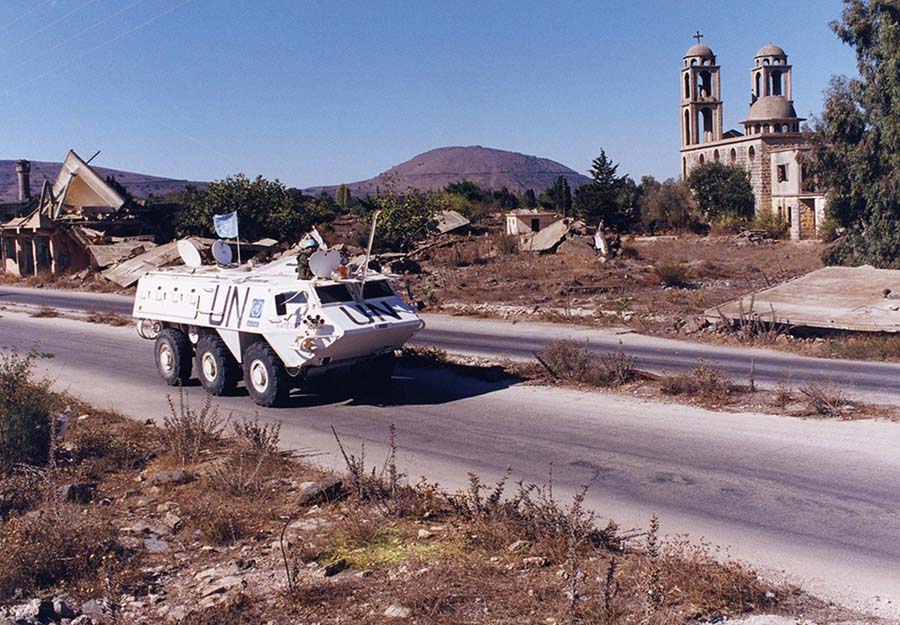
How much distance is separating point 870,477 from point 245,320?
29.6 feet

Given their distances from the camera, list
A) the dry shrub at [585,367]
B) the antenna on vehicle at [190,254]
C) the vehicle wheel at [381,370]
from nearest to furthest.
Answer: the dry shrub at [585,367] → the vehicle wheel at [381,370] → the antenna on vehicle at [190,254]

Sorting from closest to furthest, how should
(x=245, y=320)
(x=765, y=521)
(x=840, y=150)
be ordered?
(x=765, y=521), (x=245, y=320), (x=840, y=150)

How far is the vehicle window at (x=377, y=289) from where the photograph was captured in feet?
47.7

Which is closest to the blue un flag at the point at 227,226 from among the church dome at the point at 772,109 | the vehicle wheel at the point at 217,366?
the vehicle wheel at the point at 217,366

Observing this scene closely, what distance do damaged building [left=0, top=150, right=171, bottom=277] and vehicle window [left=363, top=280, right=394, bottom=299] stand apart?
107 feet

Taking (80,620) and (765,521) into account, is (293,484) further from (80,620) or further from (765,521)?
(765,521)

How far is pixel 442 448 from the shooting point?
11805 millimetres

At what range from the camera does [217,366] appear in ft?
50.3

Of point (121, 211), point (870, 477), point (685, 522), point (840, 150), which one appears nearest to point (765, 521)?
point (685, 522)

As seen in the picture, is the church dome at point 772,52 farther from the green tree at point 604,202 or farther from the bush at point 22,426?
the bush at point 22,426

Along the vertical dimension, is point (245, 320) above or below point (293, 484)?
above

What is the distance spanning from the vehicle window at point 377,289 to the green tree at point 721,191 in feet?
181

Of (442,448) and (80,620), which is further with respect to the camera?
(442,448)

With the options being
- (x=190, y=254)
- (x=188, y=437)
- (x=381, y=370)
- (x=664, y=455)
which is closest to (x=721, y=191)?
(x=190, y=254)
